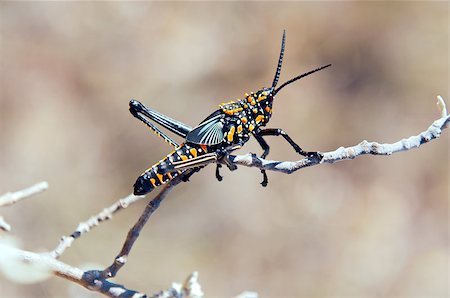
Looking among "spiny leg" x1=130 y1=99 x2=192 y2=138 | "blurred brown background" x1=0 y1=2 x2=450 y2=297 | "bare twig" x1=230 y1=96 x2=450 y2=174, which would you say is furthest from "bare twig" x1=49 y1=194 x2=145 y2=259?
"blurred brown background" x1=0 y1=2 x2=450 y2=297

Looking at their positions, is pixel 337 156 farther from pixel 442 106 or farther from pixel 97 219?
pixel 97 219

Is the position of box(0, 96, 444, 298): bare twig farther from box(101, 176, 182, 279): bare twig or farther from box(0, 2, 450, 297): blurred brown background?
box(0, 2, 450, 297): blurred brown background

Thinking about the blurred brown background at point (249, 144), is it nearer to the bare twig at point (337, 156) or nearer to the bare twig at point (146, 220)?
the bare twig at point (146, 220)

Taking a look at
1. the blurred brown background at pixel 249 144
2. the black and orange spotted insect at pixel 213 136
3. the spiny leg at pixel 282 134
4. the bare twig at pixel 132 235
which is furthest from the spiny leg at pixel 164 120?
the blurred brown background at pixel 249 144

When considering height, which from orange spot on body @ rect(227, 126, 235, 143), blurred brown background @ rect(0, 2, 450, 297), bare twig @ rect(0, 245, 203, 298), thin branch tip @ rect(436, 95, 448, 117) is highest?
blurred brown background @ rect(0, 2, 450, 297)

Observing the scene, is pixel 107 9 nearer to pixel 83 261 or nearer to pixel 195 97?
pixel 195 97

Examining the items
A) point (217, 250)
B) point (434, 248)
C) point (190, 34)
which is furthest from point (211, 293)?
point (190, 34)
